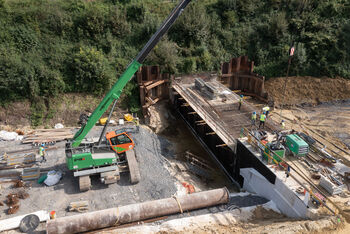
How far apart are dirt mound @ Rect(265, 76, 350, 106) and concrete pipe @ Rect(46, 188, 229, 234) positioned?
53.1ft

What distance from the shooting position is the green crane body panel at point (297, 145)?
44.3ft

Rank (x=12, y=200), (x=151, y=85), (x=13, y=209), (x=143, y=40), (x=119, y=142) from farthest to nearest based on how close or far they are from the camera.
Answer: (x=143, y=40) → (x=151, y=85) → (x=119, y=142) → (x=12, y=200) → (x=13, y=209)

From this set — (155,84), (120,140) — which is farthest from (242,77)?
(120,140)

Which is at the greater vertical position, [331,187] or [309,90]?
[309,90]

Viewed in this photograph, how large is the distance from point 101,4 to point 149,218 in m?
24.4

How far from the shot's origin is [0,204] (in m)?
13.1

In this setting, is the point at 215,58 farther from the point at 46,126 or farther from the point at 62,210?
the point at 62,210

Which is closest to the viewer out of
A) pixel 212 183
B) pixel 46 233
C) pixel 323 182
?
pixel 46 233

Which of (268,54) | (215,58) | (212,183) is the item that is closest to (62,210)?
(212,183)

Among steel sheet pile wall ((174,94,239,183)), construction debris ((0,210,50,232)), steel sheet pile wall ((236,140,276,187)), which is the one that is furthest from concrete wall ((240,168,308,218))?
construction debris ((0,210,50,232))

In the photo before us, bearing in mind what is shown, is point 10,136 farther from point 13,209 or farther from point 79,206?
point 79,206

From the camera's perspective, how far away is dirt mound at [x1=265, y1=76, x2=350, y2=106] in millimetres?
25719

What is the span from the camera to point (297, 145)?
44.3ft

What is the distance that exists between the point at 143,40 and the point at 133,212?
19599 millimetres
